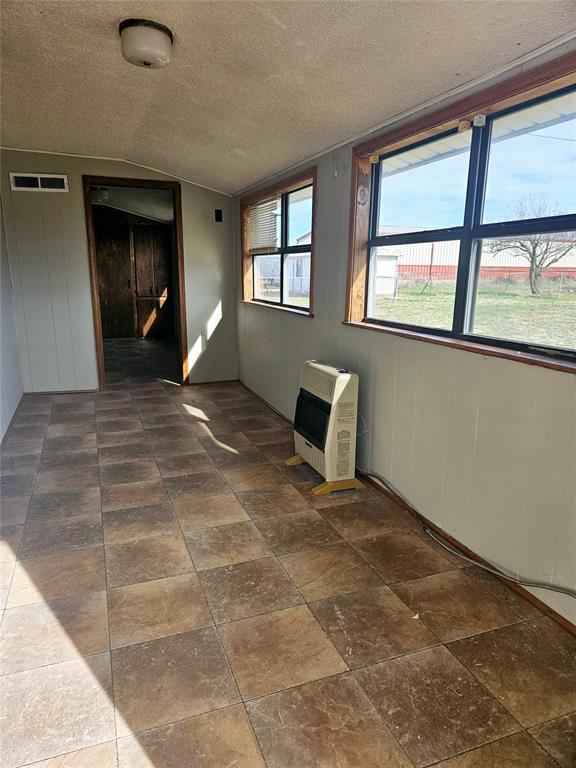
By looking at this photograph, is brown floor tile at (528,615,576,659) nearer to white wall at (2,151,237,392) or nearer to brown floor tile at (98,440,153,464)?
brown floor tile at (98,440,153,464)

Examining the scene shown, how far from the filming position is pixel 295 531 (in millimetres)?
2596

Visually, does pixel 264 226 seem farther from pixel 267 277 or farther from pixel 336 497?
pixel 336 497

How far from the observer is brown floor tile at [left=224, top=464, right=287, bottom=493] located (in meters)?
3.12

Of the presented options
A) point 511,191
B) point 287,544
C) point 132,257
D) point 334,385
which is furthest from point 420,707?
point 132,257

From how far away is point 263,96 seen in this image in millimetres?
2672

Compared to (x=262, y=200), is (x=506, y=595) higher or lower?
lower

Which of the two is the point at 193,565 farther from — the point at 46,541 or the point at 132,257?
the point at 132,257

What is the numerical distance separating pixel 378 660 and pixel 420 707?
22 centimetres

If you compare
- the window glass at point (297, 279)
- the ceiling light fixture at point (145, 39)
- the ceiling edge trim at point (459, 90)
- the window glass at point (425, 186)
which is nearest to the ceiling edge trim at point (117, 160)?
the window glass at point (297, 279)

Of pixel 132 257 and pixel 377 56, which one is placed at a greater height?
pixel 377 56

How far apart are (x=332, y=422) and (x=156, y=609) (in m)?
1.46

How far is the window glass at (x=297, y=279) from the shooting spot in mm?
4141

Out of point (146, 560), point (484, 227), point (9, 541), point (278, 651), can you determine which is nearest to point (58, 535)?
point (9, 541)

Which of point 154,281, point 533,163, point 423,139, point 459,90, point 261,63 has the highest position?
point 261,63
